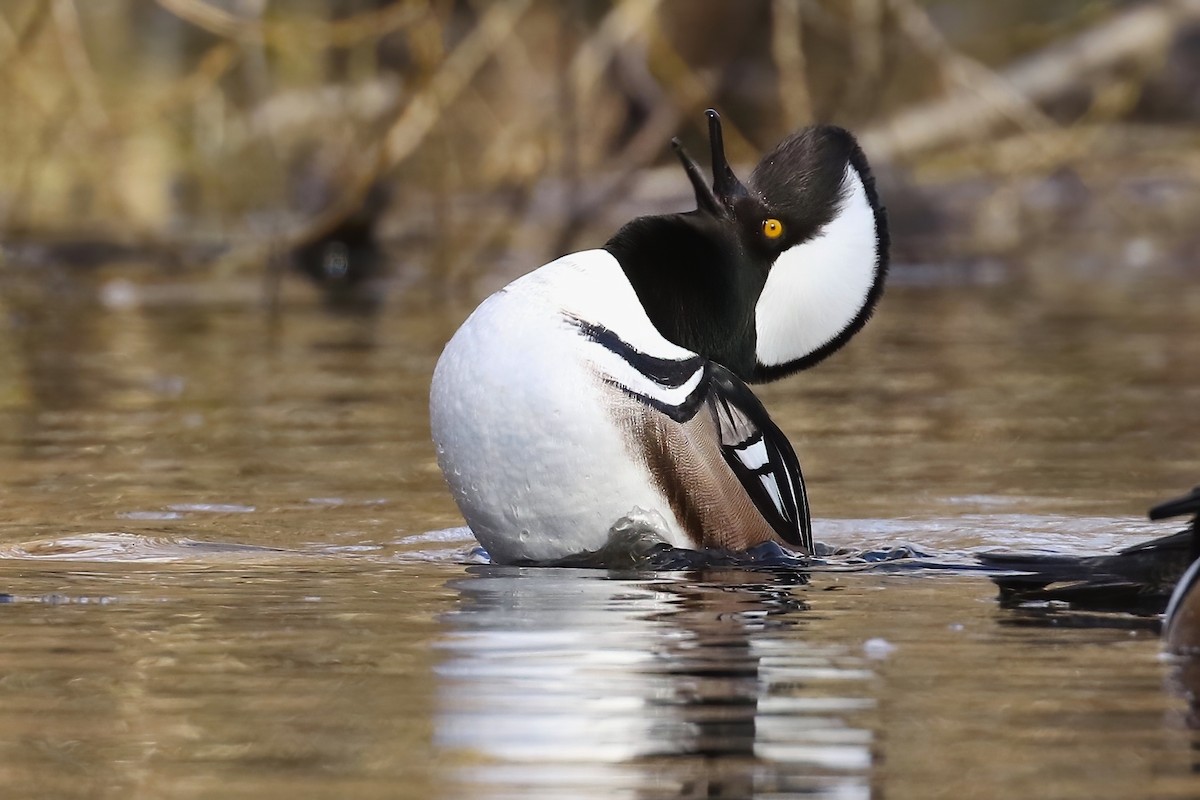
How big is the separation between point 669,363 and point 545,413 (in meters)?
0.37

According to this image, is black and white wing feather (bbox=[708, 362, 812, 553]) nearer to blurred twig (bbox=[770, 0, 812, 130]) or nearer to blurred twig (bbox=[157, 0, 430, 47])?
blurred twig (bbox=[157, 0, 430, 47])

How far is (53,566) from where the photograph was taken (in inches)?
211

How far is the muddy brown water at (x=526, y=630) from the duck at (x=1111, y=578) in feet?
0.37

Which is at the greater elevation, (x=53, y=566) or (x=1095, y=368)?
(x=1095, y=368)

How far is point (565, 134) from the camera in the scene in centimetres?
1433

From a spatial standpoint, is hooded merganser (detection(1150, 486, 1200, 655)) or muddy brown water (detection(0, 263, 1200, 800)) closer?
muddy brown water (detection(0, 263, 1200, 800))

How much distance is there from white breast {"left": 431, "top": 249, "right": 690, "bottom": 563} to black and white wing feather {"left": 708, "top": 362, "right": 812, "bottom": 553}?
0.18 m

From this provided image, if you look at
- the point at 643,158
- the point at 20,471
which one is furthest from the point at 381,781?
the point at 643,158

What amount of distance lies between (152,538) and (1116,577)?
8.15ft

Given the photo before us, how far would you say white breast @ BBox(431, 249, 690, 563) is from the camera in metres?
5.00

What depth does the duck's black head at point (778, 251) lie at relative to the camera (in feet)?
17.4

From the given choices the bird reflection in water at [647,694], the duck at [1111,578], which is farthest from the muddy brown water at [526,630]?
the duck at [1111,578]

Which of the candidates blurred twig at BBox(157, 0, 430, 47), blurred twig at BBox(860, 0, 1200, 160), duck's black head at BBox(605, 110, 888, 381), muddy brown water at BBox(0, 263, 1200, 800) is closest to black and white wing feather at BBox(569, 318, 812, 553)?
duck's black head at BBox(605, 110, 888, 381)

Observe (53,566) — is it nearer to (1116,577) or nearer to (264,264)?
(1116,577)
